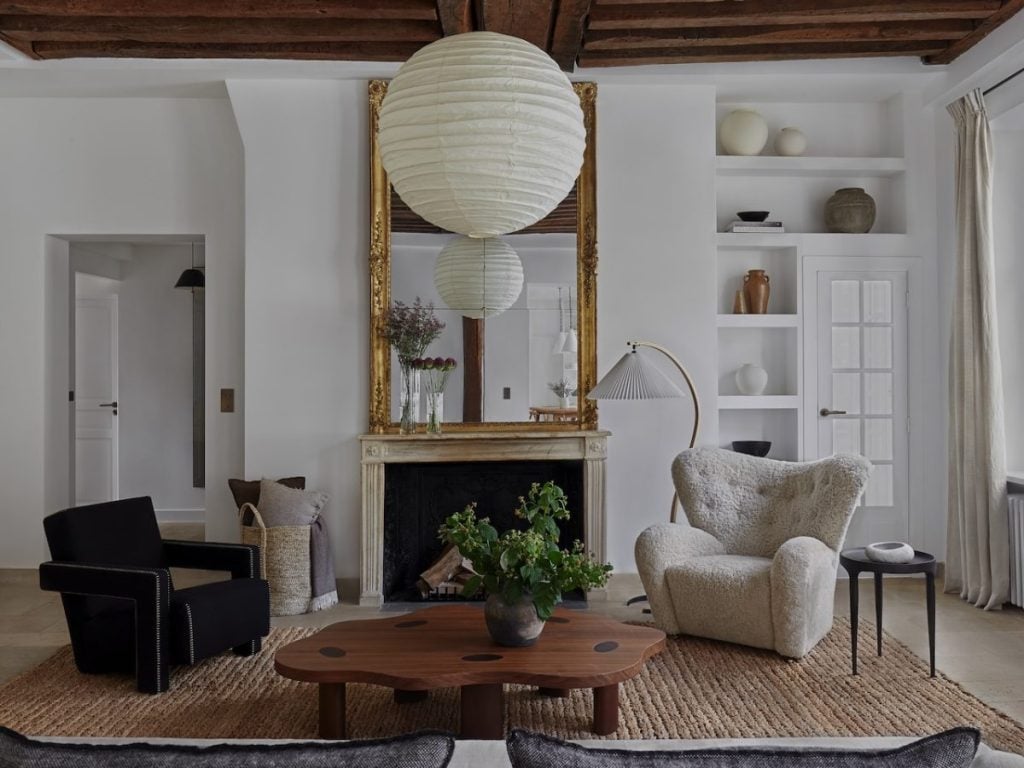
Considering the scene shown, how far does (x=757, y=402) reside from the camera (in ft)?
17.9

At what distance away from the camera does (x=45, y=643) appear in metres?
4.21

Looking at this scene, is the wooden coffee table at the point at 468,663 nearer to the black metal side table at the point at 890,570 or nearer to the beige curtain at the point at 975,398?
the black metal side table at the point at 890,570

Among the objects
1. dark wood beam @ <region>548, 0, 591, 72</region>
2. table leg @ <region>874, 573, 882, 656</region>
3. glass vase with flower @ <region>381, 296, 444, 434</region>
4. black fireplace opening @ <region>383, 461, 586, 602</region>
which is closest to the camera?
table leg @ <region>874, 573, 882, 656</region>

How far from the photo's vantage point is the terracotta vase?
5508 mm

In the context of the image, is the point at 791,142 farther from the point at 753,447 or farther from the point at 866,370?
the point at 753,447

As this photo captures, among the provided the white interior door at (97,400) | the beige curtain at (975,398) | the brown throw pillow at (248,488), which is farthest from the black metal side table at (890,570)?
the white interior door at (97,400)

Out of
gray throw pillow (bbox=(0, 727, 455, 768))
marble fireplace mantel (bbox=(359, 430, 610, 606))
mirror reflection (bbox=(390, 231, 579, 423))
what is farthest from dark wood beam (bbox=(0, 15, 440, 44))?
gray throw pillow (bbox=(0, 727, 455, 768))

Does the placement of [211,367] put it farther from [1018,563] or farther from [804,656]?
[1018,563]

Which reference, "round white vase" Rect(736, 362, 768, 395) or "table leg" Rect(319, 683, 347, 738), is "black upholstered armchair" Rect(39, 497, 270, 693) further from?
"round white vase" Rect(736, 362, 768, 395)

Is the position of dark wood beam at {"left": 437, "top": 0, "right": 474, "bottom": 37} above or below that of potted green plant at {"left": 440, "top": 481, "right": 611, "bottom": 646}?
above

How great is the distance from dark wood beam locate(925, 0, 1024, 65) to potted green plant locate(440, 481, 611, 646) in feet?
10.9

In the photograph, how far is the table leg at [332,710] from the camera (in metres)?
2.96

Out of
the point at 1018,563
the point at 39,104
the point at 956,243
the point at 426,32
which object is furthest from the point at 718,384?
the point at 39,104

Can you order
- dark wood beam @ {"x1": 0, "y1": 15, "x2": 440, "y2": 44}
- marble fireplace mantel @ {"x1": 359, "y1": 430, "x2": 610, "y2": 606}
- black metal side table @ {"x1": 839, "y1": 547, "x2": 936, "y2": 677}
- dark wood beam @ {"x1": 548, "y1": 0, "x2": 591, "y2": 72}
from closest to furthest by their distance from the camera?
black metal side table @ {"x1": 839, "y1": 547, "x2": 936, "y2": 677} → dark wood beam @ {"x1": 548, "y1": 0, "x2": 591, "y2": 72} → dark wood beam @ {"x1": 0, "y1": 15, "x2": 440, "y2": 44} → marble fireplace mantel @ {"x1": 359, "y1": 430, "x2": 610, "y2": 606}
